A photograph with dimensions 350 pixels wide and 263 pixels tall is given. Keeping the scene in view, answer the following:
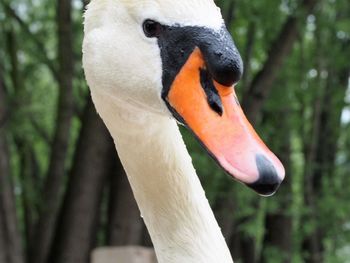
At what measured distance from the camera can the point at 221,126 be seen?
63.9 inches

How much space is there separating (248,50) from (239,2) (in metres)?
0.64

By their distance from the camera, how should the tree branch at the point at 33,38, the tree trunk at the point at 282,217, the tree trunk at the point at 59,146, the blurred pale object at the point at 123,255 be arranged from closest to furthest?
1. the blurred pale object at the point at 123,255
2. the tree trunk at the point at 59,146
3. the tree branch at the point at 33,38
4. the tree trunk at the point at 282,217

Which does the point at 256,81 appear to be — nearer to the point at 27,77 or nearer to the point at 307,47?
the point at 307,47

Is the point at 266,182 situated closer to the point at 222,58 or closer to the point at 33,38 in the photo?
the point at 222,58

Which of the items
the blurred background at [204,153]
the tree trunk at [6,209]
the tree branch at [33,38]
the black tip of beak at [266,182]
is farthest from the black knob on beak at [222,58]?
the tree branch at [33,38]

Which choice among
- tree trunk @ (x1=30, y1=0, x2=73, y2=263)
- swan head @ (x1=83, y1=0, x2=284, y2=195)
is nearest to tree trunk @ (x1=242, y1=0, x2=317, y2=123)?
tree trunk @ (x1=30, y1=0, x2=73, y2=263)

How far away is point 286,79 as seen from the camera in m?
6.00

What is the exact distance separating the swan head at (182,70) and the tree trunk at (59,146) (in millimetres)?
3195

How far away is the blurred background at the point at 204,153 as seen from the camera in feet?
17.3

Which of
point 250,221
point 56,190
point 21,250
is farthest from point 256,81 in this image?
point 21,250

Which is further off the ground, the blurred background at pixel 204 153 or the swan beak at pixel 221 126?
the swan beak at pixel 221 126

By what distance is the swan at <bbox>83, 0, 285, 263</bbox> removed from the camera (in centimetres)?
161

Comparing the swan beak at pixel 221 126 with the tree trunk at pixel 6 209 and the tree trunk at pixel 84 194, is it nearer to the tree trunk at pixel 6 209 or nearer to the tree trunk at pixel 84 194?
the tree trunk at pixel 6 209

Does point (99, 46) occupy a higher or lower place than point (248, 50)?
higher
